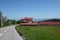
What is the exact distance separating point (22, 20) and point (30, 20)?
204 inches

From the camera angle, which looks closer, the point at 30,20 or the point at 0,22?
the point at 0,22

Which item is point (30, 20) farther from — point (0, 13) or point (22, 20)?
point (0, 13)

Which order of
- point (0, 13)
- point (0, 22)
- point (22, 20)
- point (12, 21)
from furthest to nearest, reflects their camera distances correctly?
point (12, 21) → point (0, 13) → point (22, 20) → point (0, 22)

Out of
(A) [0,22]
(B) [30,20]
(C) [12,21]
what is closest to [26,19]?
(B) [30,20]

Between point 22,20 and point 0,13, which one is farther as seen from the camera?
point 0,13

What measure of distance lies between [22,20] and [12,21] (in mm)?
34779

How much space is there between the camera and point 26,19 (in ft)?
316

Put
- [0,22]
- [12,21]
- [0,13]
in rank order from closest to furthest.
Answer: [0,22] → [0,13] → [12,21]

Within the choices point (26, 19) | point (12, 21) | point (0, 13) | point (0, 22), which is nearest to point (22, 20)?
point (26, 19)

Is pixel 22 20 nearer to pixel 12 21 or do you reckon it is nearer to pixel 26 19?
pixel 26 19

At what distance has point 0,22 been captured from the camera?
285ft

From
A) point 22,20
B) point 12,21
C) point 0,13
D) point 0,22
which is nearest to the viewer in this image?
point 0,22

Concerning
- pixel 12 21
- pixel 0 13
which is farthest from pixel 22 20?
pixel 12 21

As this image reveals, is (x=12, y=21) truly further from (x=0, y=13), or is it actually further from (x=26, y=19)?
(x=26, y=19)
